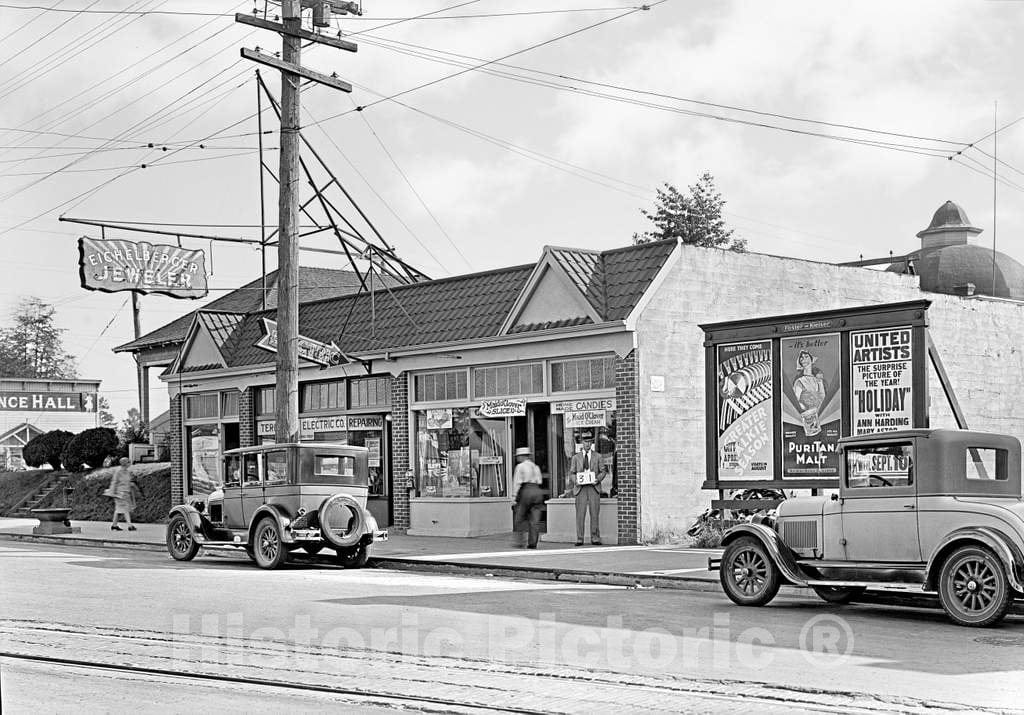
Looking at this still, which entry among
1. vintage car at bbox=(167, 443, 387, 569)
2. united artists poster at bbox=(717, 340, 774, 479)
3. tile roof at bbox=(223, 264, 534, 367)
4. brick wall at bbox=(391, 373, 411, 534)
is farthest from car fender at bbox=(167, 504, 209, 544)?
united artists poster at bbox=(717, 340, 774, 479)

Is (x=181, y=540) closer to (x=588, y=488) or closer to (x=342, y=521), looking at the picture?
(x=342, y=521)

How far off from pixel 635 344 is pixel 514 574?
5028 millimetres

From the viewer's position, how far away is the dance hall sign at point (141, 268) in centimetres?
2708

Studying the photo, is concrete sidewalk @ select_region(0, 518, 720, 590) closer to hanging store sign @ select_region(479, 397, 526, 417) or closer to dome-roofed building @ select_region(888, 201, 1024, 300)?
hanging store sign @ select_region(479, 397, 526, 417)

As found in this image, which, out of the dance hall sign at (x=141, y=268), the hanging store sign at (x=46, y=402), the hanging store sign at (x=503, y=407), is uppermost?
the dance hall sign at (x=141, y=268)

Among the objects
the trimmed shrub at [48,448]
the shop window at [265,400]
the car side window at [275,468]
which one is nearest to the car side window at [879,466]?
the car side window at [275,468]

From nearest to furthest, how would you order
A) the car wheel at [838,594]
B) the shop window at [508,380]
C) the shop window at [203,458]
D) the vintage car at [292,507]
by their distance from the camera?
the car wheel at [838,594] < the vintage car at [292,507] < the shop window at [508,380] < the shop window at [203,458]

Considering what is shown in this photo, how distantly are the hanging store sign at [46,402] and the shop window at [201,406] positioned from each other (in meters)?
33.4

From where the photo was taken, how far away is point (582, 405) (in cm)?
2211

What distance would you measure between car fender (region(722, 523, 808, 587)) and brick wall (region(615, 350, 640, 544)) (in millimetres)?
7345

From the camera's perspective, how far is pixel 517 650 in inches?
403

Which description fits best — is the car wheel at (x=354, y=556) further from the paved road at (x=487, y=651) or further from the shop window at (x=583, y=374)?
the shop window at (x=583, y=374)

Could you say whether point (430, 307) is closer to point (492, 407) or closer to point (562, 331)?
point (492, 407)

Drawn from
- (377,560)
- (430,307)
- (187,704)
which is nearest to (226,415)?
(430,307)
